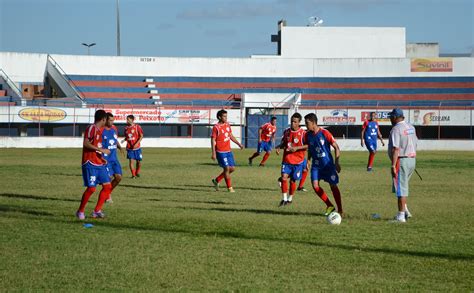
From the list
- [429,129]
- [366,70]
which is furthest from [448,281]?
[366,70]

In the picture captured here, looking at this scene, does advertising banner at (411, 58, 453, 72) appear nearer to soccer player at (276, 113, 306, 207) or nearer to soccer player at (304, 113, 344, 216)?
soccer player at (276, 113, 306, 207)

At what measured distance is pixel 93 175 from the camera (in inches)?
576

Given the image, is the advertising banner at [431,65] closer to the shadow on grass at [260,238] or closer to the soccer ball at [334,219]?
the soccer ball at [334,219]

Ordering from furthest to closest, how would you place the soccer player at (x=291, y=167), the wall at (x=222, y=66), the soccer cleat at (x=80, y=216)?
the wall at (x=222, y=66) → the soccer player at (x=291, y=167) → the soccer cleat at (x=80, y=216)

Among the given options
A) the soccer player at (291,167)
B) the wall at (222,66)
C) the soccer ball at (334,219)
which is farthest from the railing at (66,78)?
the soccer ball at (334,219)

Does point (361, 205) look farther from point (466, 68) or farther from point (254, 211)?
point (466, 68)

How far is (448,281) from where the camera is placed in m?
9.06

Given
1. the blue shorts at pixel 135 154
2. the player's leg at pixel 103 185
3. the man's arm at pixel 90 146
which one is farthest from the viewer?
the blue shorts at pixel 135 154

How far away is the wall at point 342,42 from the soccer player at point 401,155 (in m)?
72.0

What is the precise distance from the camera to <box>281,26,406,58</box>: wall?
86.2 m

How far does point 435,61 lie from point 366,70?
6.34m

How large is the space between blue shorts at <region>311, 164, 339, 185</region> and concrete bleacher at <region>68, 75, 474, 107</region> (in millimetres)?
55498

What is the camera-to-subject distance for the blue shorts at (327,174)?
15.1 meters

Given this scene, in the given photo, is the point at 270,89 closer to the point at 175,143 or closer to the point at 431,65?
the point at 175,143
